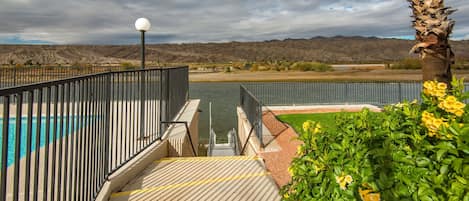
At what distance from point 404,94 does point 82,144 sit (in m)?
13.6

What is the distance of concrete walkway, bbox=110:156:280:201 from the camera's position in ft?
9.37

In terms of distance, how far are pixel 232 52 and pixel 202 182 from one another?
71.0m

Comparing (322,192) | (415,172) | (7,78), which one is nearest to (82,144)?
(322,192)

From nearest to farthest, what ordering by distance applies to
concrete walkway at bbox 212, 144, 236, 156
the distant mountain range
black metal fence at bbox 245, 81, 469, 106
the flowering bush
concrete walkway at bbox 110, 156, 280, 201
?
1. the flowering bush
2. concrete walkway at bbox 110, 156, 280, 201
3. concrete walkway at bbox 212, 144, 236, 156
4. black metal fence at bbox 245, 81, 469, 106
5. the distant mountain range

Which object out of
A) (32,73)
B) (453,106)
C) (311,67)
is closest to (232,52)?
(311,67)

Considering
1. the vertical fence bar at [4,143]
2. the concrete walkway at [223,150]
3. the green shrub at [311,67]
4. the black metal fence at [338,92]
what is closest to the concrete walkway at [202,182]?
the vertical fence bar at [4,143]

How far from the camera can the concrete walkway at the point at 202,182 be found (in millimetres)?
2857

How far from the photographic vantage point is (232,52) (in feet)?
240

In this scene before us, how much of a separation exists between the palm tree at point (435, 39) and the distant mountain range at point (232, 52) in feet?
198

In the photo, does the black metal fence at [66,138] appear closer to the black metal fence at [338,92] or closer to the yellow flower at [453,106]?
the yellow flower at [453,106]

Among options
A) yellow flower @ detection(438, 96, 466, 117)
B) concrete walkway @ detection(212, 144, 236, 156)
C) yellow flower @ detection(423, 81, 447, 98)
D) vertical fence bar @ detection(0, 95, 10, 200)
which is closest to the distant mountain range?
concrete walkway @ detection(212, 144, 236, 156)

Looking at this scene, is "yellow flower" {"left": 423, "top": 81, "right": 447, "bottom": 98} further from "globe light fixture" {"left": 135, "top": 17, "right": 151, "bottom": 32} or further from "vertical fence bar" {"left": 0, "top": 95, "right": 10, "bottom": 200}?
"globe light fixture" {"left": 135, "top": 17, "right": 151, "bottom": 32}

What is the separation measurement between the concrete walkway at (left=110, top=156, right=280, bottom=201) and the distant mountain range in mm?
59276

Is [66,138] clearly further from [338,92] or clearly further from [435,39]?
[338,92]
